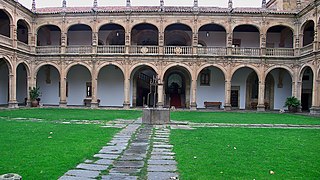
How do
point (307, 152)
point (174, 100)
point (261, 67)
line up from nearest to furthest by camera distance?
point (307, 152) → point (261, 67) → point (174, 100)

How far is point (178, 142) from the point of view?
873 cm

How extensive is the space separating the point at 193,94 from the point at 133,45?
273 inches

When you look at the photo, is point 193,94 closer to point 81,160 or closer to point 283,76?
point 283,76

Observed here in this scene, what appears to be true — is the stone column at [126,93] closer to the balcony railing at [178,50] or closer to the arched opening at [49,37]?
the balcony railing at [178,50]

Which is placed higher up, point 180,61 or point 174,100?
point 180,61

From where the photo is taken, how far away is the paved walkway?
512cm

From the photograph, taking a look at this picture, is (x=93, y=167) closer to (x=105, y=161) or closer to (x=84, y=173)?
(x=84, y=173)

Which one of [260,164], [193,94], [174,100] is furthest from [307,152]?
[174,100]

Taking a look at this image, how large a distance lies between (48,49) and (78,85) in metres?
4.52

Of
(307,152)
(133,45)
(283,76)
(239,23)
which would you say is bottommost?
(307,152)

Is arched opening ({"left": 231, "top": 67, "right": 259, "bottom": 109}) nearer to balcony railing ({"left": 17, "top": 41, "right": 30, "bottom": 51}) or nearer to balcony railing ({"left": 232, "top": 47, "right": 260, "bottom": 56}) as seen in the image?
balcony railing ({"left": 232, "top": 47, "right": 260, "bottom": 56})

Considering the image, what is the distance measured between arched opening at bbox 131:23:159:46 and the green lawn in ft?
65.4

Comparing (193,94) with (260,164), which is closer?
(260,164)

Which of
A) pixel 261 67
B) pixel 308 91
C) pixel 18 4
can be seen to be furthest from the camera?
pixel 308 91
